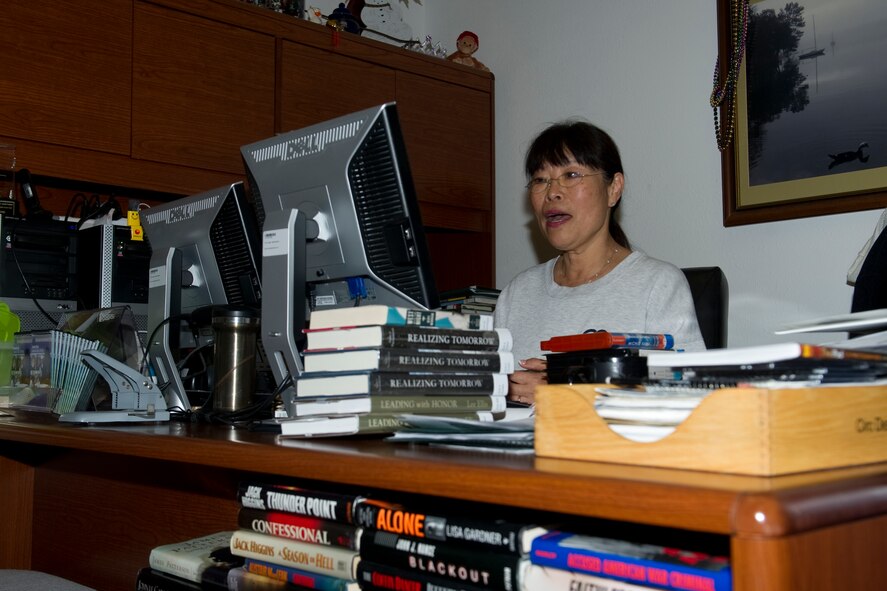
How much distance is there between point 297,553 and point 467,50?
115 inches

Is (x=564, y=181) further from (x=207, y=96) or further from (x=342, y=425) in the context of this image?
(x=342, y=425)

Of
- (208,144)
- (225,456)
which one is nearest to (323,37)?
(208,144)

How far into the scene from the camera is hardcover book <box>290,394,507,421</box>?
0.99m

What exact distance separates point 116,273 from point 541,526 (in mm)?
1966

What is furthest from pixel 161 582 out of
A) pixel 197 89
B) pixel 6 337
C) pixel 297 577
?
pixel 197 89

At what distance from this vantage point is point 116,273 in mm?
2438

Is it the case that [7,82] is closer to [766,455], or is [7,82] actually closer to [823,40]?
[823,40]

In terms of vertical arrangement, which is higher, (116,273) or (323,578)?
(116,273)

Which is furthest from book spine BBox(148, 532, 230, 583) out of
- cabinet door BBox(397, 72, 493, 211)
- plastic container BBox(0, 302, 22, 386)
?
cabinet door BBox(397, 72, 493, 211)

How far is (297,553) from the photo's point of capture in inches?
37.4

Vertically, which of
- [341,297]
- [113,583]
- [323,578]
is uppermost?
[341,297]

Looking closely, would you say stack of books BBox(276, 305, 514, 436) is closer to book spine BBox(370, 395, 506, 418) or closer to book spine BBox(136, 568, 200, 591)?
book spine BBox(370, 395, 506, 418)

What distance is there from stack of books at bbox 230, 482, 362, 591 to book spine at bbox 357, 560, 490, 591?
0.06 ft

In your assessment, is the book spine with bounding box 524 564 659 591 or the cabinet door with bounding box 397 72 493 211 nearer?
the book spine with bounding box 524 564 659 591
